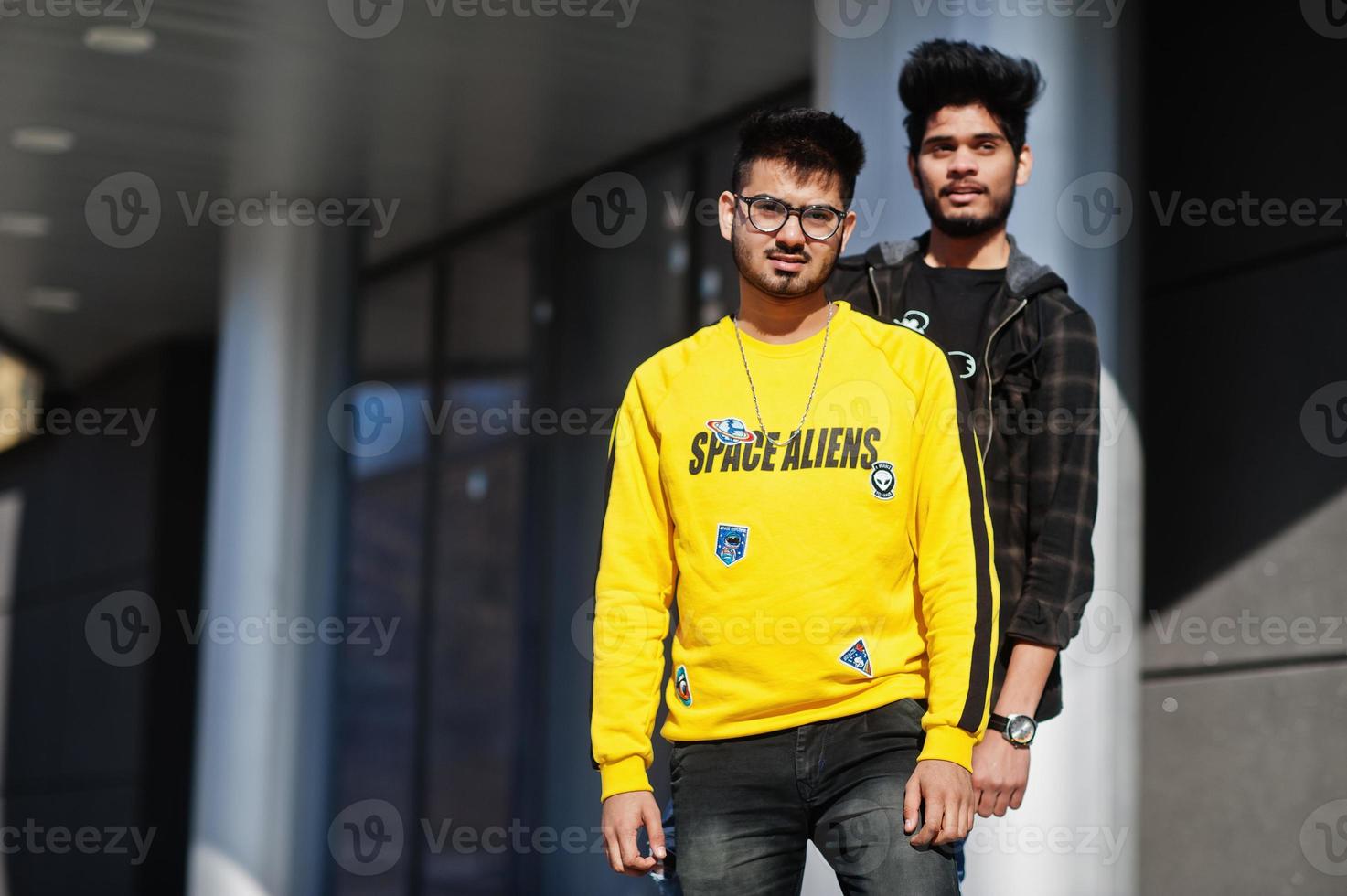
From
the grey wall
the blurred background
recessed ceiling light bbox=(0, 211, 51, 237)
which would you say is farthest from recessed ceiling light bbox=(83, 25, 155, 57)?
the grey wall

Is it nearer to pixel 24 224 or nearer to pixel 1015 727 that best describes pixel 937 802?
pixel 1015 727

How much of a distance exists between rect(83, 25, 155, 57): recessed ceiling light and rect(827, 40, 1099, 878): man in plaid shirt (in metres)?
5.62

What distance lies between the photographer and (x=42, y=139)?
9797 millimetres

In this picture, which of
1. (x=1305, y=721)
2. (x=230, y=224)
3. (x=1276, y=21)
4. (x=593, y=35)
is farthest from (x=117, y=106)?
(x=1305, y=721)

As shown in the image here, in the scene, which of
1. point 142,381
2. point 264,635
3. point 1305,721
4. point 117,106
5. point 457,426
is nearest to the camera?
point 1305,721

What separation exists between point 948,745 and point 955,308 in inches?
39.6

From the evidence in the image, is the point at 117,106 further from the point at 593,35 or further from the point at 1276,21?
the point at 1276,21

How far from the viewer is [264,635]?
424 inches

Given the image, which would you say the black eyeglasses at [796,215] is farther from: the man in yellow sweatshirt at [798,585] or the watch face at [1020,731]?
the watch face at [1020,731]

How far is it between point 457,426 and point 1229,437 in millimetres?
6638

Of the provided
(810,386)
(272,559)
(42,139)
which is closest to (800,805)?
(810,386)

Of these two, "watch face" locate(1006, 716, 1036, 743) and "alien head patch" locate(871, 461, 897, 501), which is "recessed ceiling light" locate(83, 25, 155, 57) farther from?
"watch face" locate(1006, 716, 1036, 743)

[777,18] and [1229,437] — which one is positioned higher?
[777,18]

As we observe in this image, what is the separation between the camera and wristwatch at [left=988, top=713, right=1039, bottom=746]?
3082mm
